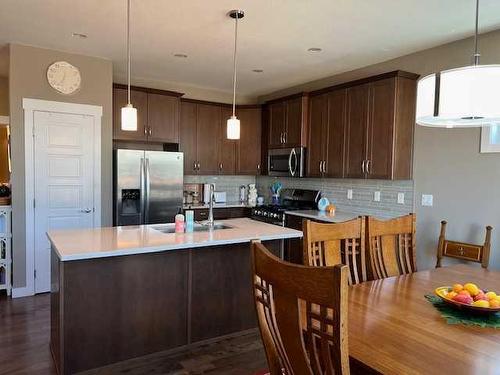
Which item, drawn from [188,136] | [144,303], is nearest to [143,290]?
[144,303]

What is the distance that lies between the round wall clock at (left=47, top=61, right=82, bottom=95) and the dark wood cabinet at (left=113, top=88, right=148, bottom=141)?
57 centimetres

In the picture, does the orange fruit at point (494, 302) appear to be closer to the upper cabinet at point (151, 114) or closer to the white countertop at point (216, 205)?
the white countertop at point (216, 205)

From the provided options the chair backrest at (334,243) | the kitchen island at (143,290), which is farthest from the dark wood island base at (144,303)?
the chair backrest at (334,243)

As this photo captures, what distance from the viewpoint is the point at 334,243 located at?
84.4 inches

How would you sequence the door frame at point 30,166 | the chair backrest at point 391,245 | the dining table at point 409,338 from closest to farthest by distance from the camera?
1. the dining table at point 409,338
2. the chair backrest at point 391,245
3. the door frame at point 30,166

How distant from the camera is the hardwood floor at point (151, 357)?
249 centimetres

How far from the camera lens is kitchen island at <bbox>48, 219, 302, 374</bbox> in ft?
7.76

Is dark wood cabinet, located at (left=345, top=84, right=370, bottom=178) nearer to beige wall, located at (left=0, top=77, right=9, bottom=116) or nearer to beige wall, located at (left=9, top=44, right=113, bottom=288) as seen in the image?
beige wall, located at (left=9, top=44, right=113, bottom=288)

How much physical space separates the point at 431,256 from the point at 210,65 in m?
3.25

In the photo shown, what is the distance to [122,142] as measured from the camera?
5.11m

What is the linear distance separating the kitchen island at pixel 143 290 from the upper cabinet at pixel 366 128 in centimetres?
150

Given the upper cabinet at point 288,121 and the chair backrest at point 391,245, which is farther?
the upper cabinet at point 288,121

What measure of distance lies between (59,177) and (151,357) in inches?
94.1

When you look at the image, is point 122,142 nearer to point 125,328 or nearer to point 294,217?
point 294,217
